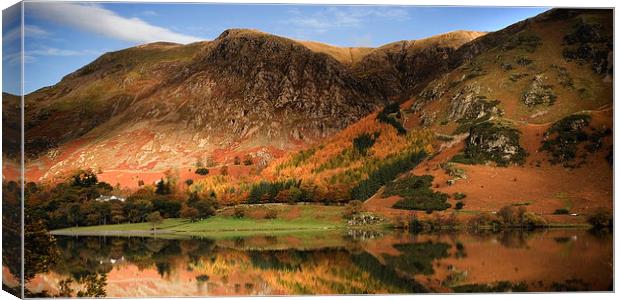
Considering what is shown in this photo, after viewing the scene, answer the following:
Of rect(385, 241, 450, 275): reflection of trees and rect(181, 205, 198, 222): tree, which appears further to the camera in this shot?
rect(181, 205, 198, 222): tree

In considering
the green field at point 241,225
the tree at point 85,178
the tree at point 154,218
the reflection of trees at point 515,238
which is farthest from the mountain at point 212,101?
the reflection of trees at point 515,238

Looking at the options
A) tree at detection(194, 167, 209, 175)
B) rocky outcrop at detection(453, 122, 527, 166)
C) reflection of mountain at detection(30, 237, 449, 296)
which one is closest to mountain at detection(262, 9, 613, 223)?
rocky outcrop at detection(453, 122, 527, 166)

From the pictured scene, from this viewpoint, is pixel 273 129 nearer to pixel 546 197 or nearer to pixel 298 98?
pixel 298 98

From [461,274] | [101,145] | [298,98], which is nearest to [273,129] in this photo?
[298,98]

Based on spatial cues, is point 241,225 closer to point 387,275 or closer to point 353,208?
point 353,208

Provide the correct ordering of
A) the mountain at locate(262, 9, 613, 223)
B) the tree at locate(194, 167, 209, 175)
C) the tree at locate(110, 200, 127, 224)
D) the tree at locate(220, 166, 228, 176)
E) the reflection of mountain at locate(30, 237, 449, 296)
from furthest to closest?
the tree at locate(194, 167, 209, 175) → the tree at locate(220, 166, 228, 176) → the tree at locate(110, 200, 127, 224) → the mountain at locate(262, 9, 613, 223) → the reflection of mountain at locate(30, 237, 449, 296)

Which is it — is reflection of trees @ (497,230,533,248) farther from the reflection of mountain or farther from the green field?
the green field
